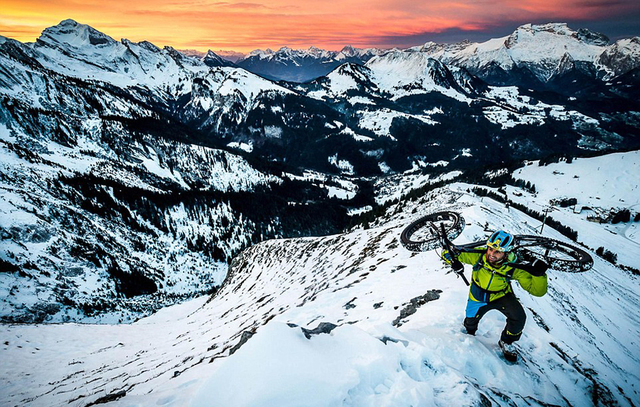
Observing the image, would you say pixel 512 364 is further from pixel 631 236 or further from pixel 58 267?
pixel 631 236

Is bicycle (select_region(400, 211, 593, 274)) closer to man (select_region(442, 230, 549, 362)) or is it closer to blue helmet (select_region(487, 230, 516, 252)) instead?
man (select_region(442, 230, 549, 362))

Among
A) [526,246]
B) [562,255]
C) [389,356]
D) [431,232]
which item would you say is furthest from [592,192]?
[389,356]

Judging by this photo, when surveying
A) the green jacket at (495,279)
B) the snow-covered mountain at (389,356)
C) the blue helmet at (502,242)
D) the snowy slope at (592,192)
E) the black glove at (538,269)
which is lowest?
the snowy slope at (592,192)

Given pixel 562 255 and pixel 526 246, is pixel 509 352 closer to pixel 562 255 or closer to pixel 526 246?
pixel 526 246

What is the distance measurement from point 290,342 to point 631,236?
452ft

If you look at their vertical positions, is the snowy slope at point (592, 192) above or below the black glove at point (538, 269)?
below

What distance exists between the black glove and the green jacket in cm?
13

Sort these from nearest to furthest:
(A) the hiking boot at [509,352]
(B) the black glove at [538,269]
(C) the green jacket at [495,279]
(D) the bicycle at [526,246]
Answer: (B) the black glove at [538,269] → (C) the green jacket at [495,279] → (A) the hiking boot at [509,352] → (D) the bicycle at [526,246]

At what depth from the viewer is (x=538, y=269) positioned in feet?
25.0

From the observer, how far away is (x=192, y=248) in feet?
405

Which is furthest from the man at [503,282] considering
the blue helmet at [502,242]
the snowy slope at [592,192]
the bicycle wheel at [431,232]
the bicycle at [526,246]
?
the snowy slope at [592,192]

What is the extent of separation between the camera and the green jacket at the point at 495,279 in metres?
7.82

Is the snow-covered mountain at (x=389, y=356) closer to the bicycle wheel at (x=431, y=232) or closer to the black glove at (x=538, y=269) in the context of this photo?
the bicycle wheel at (x=431, y=232)

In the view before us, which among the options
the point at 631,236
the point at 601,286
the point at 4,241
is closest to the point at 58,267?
the point at 4,241
